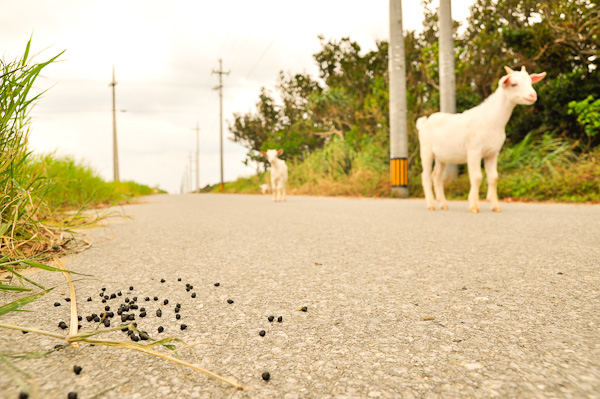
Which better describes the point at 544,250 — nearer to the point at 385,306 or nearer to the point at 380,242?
the point at 380,242

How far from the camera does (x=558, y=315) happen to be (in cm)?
142

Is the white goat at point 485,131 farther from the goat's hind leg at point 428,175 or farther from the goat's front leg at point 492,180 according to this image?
the goat's hind leg at point 428,175

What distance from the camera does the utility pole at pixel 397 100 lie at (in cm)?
1003

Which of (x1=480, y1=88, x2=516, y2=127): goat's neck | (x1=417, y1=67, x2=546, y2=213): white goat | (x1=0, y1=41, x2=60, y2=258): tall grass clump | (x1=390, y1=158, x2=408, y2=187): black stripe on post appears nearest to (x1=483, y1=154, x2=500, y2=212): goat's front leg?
(x1=417, y1=67, x2=546, y2=213): white goat

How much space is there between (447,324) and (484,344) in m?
0.18

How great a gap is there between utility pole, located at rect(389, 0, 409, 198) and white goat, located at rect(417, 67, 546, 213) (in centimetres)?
402

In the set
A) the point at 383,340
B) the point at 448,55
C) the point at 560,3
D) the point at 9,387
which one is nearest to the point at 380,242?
the point at 383,340

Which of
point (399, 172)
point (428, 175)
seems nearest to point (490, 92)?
point (399, 172)

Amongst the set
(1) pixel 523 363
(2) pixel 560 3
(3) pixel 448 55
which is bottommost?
(1) pixel 523 363

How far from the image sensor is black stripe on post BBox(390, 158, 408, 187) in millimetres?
9898

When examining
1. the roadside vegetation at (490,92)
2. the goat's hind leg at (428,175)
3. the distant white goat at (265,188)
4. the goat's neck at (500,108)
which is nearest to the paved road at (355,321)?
the goat's neck at (500,108)

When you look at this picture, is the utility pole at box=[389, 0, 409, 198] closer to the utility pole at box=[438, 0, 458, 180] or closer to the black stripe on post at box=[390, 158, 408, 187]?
the black stripe on post at box=[390, 158, 408, 187]

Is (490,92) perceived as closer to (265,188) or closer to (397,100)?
→ (397,100)

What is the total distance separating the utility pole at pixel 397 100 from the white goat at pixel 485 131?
13.2 feet
